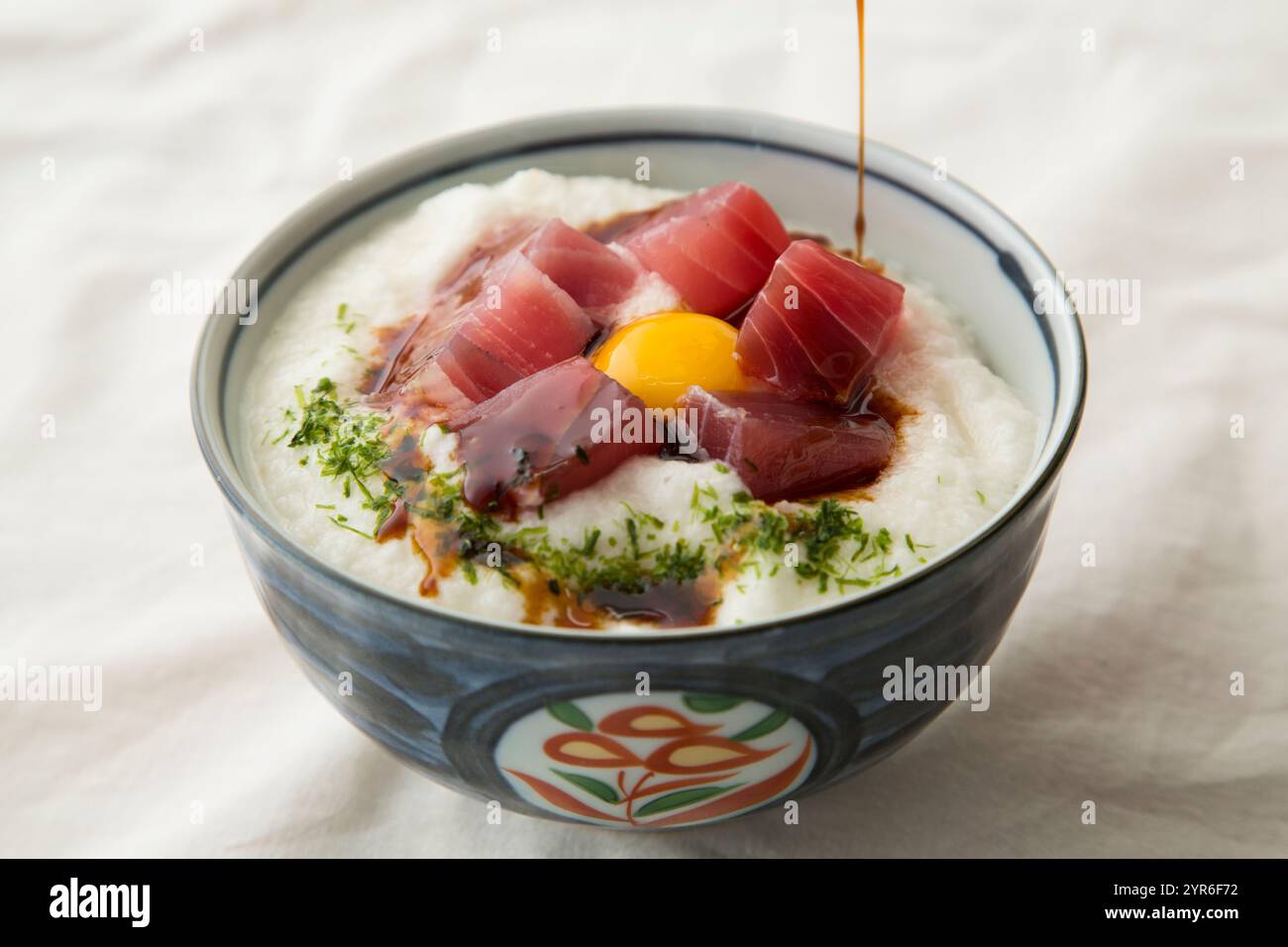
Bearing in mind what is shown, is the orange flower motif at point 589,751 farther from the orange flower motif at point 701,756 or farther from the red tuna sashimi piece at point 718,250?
the red tuna sashimi piece at point 718,250

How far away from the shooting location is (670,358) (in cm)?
285

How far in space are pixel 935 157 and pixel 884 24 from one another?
0.78 m

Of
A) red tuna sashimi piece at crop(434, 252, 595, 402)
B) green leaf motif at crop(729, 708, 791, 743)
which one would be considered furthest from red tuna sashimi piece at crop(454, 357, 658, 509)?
green leaf motif at crop(729, 708, 791, 743)

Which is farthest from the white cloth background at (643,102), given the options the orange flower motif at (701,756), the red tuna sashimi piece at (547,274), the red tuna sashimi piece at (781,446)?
the red tuna sashimi piece at (547,274)

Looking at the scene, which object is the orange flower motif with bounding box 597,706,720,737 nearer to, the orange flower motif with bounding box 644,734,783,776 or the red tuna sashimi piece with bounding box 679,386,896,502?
the orange flower motif with bounding box 644,734,783,776

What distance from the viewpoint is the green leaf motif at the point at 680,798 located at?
8.20ft

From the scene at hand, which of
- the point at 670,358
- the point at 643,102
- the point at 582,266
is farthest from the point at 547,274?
the point at 643,102

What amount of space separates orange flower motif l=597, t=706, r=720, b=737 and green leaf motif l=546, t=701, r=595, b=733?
2 centimetres

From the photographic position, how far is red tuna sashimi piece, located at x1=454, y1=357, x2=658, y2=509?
98.0 inches

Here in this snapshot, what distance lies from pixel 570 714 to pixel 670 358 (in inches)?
33.3

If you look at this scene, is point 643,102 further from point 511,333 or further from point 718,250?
point 511,333

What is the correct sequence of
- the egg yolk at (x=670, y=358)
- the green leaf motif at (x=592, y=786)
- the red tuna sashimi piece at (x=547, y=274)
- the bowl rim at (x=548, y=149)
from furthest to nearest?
the red tuna sashimi piece at (x=547, y=274)
the egg yolk at (x=670, y=358)
the green leaf motif at (x=592, y=786)
the bowl rim at (x=548, y=149)

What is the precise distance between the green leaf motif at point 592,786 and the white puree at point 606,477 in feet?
1.02

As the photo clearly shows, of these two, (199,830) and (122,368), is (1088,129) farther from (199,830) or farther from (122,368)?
(199,830)
